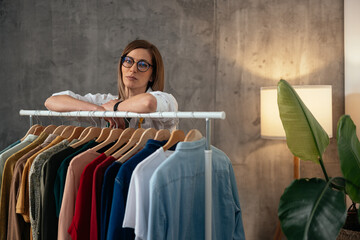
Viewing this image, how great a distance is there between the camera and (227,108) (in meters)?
3.17

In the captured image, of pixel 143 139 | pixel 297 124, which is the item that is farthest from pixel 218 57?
pixel 143 139

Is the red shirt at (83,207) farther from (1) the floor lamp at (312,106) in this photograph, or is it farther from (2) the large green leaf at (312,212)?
(1) the floor lamp at (312,106)

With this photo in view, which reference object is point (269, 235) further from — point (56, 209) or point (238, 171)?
point (56, 209)

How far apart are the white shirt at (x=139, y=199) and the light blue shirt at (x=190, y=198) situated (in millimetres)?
48

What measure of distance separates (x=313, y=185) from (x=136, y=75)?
122 cm

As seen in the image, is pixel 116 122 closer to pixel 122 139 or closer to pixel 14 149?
pixel 122 139

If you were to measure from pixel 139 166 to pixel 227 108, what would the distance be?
205 cm

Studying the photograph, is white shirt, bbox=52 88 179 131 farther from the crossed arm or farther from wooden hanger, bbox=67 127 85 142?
wooden hanger, bbox=67 127 85 142

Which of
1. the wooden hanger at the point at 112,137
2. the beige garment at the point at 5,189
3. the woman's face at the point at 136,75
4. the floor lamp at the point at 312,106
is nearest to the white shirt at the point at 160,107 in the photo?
the woman's face at the point at 136,75

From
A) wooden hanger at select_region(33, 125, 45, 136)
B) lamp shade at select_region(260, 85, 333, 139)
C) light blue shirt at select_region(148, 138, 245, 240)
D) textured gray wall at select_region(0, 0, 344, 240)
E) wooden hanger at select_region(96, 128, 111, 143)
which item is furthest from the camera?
textured gray wall at select_region(0, 0, 344, 240)

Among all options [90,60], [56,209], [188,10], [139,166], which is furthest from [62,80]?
[139,166]

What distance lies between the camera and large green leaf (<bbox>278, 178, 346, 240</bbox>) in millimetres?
1249

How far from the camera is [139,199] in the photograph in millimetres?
1198

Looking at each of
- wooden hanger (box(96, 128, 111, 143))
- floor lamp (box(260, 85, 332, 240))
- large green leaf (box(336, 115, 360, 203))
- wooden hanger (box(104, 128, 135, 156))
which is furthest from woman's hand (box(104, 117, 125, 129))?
floor lamp (box(260, 85, 332, 240))
